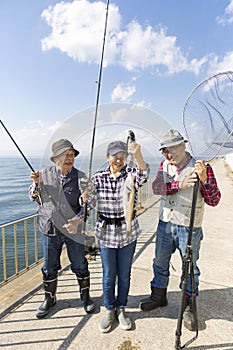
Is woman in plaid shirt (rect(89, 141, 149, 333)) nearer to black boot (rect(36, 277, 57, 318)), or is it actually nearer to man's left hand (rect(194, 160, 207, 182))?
man's left hand (rect(194, 160, 207, 182))

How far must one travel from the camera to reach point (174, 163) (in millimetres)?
2252

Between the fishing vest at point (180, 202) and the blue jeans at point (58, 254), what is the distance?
2.91 ft

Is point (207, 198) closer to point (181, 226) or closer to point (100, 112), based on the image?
point (181, 226)

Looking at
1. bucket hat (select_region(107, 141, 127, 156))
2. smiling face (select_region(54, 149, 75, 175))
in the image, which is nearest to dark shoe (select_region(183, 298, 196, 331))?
bucket hat (select_region(107, 141, 127, 156))

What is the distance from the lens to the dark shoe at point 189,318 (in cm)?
231

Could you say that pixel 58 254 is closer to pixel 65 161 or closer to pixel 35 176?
pixel 35 176

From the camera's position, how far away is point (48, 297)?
256cm

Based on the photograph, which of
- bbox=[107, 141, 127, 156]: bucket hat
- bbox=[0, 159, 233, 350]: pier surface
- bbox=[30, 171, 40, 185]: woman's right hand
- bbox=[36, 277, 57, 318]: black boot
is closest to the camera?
bbox=[107, 141, 127, 156]: bucket hat

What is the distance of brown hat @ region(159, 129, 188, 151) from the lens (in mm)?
2102

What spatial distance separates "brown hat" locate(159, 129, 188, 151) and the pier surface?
5.39 feet

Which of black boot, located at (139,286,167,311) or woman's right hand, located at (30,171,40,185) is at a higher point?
woman's right hand, located at (30,171,40,185)

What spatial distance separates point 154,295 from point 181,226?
0.87m

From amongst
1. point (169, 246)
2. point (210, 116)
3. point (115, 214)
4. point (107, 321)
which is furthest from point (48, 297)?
point (210, 116)

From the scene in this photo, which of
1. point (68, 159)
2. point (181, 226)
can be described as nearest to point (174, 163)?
point (181, 226)
